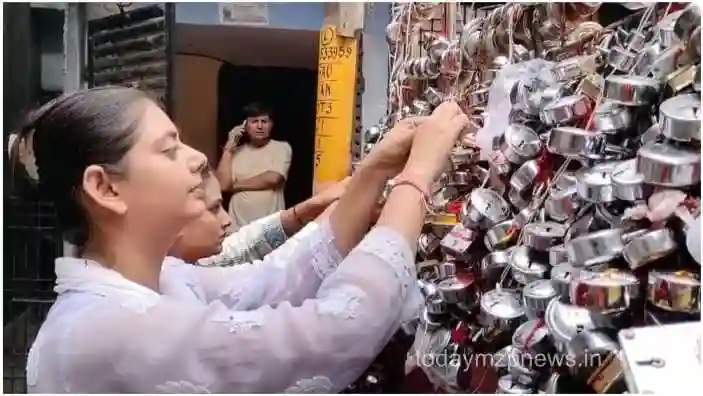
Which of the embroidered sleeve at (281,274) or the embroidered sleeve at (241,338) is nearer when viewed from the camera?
the embroidered sleeve at (241,338)

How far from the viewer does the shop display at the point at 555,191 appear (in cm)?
38

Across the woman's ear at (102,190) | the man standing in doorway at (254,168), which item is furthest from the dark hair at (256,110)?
the woman's ear at (102,190)

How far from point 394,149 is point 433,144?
0.04 meters

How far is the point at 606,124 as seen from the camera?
16.5 inches

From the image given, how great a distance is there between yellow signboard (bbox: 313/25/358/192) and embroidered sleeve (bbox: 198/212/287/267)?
0.05 m

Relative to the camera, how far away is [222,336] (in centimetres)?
45

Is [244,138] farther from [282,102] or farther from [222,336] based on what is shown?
[222,336]

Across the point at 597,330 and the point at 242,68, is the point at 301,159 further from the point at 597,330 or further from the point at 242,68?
the point at 597,330

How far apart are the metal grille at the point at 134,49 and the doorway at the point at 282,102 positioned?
41mm

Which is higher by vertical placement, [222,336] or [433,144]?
[433,144]

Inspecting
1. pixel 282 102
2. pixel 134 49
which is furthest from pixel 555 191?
pixel 134 49

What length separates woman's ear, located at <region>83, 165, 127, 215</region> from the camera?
0.48 meters

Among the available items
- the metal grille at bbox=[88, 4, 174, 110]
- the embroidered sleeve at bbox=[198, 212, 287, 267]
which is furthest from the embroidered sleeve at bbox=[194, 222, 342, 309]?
the metal grille at bbox=[88, 4, 174, 110]

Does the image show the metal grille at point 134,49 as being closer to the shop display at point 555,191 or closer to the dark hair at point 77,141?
the dark hair at point 77,141
